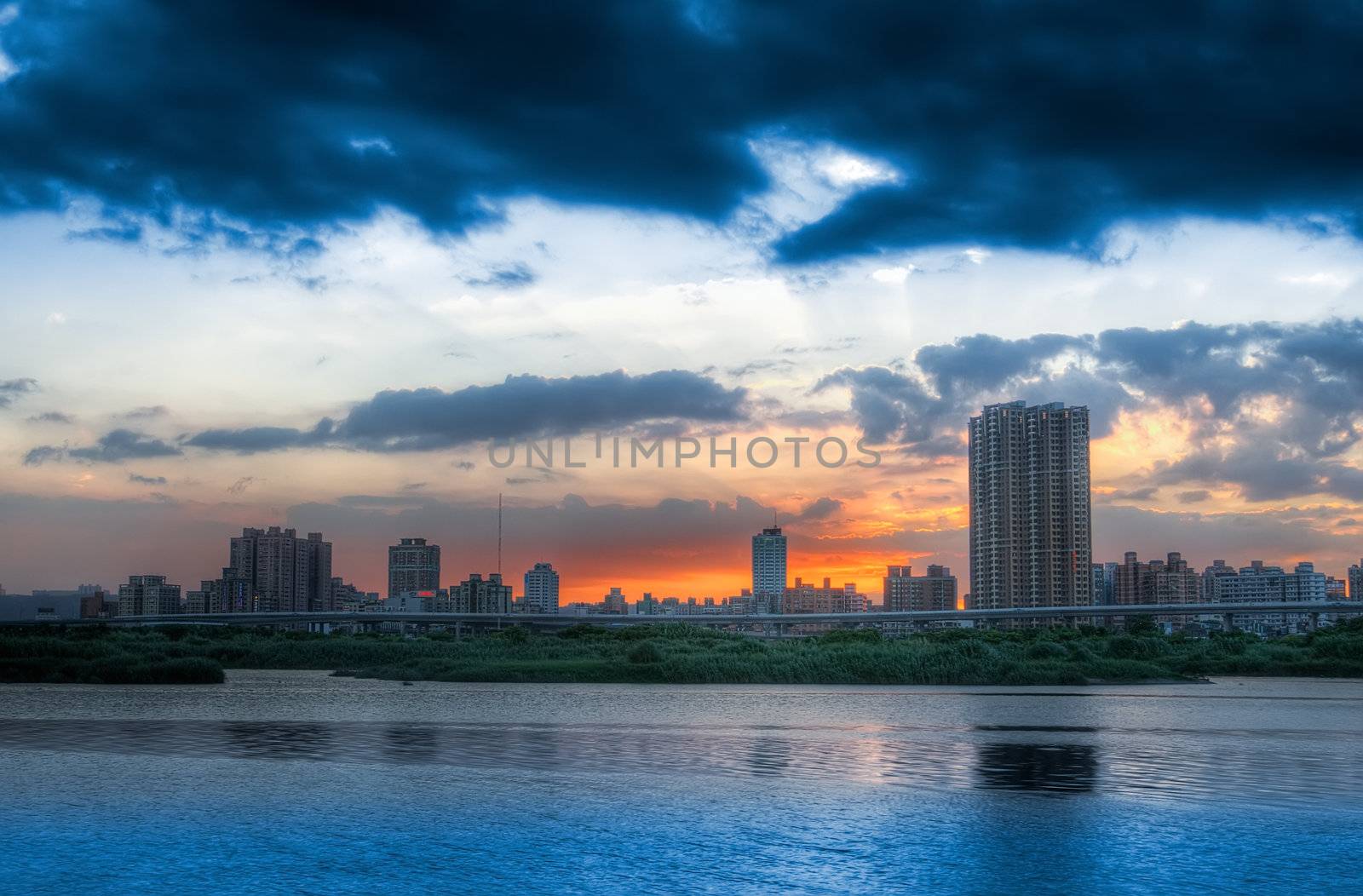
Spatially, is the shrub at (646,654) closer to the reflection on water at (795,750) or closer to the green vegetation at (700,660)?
the green vegetation at (700,660)

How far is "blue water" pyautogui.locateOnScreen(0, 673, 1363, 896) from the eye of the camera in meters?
14.4

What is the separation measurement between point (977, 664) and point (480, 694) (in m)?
29.0

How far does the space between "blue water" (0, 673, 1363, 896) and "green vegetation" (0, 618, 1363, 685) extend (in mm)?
27493

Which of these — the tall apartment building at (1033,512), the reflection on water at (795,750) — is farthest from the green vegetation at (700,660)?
the tall apartment building at (1033,512)

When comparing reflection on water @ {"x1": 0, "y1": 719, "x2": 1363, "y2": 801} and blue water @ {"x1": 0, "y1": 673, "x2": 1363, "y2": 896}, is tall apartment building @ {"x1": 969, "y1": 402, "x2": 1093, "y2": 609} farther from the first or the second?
reflection on water @ {"x1": 0, "y1": 719, "x2": 1363, "y2": 801}

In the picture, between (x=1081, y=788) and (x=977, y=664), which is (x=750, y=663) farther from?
(x=1081, y=788)

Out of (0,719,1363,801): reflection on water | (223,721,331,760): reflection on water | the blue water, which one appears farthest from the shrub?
(223,721,331,760): reflection on water

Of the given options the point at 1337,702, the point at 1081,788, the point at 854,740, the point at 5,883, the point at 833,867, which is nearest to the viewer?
the point at 5,883

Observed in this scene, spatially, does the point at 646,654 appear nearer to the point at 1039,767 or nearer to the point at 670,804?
the point at 1039,767

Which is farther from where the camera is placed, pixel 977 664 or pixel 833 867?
pixel 977 664

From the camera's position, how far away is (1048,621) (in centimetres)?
16625

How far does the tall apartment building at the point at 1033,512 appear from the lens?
160 m

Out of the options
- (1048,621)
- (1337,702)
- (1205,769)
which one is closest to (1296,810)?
(1205,769)

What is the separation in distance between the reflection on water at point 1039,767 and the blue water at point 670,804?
12 cm
